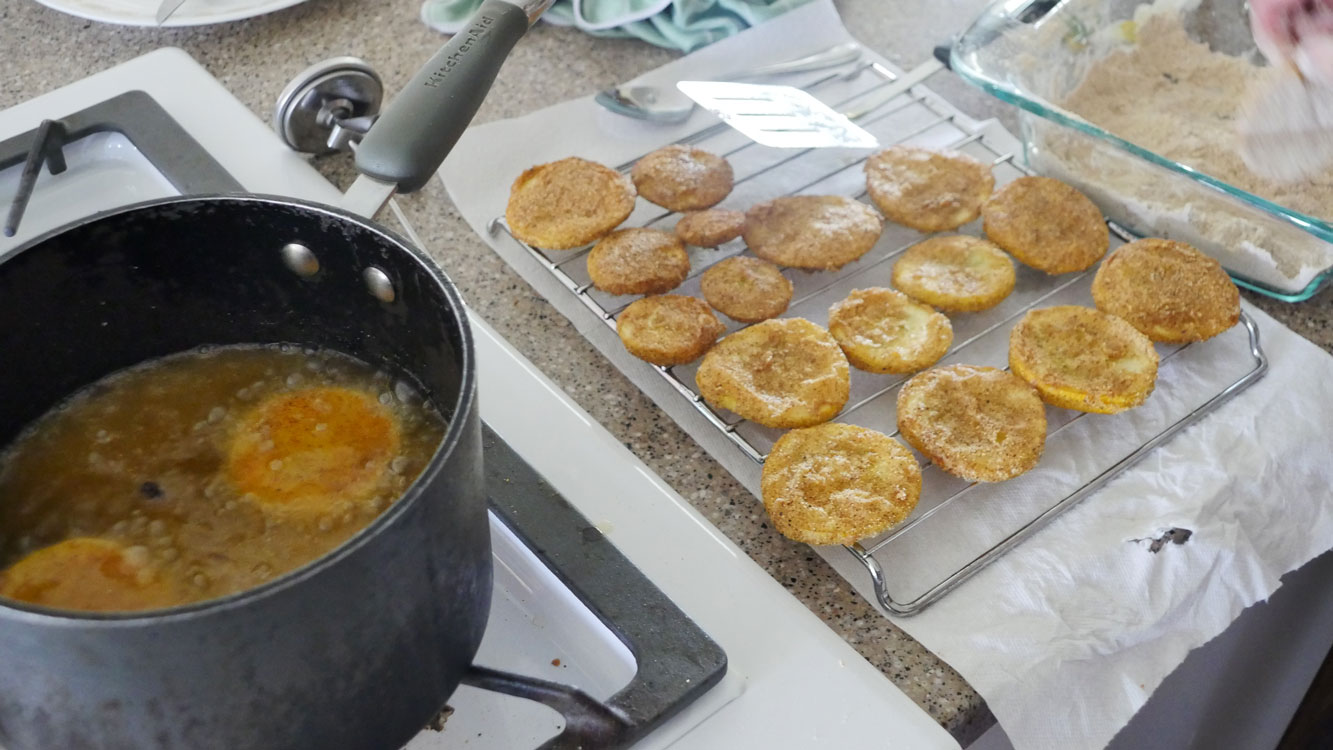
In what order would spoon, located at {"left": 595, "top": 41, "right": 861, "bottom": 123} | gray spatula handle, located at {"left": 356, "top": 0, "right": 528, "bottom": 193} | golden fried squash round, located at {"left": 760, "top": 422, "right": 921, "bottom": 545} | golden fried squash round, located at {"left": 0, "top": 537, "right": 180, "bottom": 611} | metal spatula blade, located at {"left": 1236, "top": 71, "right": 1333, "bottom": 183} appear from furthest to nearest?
spoon, located at {"left": 595, "top": 41, "right": 861, "bottom": 123} → metal spatula blade, located at {"left": 1236, "top": 71, "right": 1333, "bottom": 183} → golden fried squash round, located at {"left": 760, "top": 422, "right": 921, "bottom": 545} → gray spatula handle, located at {"left": 356, "top": 0, "right": 528, "bottom": 193} → golden fried squash round, located at {"left": 0, "top": 537, "right": 180, "bottom": 611}

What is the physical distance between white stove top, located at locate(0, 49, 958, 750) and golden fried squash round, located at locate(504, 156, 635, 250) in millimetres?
117

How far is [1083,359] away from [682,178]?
365mm

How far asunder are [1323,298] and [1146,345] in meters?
0.22

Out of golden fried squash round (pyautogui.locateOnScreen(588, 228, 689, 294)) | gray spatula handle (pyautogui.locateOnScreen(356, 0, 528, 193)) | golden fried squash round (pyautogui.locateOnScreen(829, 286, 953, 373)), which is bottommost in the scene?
golden fried squash round (pyautogui.locateOnScreen(588, 228, 689, 294))

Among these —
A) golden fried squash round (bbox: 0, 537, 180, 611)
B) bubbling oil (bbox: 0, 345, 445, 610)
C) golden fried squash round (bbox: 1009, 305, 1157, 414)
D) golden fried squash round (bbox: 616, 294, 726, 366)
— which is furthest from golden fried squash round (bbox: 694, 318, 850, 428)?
golden fried squash round (bbox: 0, 537, 180, 611)

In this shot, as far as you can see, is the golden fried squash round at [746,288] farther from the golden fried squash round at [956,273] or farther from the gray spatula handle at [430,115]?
the gray spatula handle at [430,115]

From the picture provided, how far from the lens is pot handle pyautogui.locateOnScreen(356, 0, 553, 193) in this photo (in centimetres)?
61

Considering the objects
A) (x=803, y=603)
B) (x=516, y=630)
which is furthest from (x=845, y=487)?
(x=516, y=630)

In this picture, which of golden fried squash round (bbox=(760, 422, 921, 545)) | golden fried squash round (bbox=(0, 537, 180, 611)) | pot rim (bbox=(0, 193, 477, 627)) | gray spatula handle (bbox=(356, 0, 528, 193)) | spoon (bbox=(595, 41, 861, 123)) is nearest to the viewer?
pot rim (bbox=(0, 193, 477, 627))

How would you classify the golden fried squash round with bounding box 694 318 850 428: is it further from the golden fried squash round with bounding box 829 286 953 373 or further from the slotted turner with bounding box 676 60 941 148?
the slotted turner with bounding box 676 60 941 148

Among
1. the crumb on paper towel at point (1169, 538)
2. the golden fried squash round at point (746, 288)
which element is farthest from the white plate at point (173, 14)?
the crumb on paper towel at point (1169, 538)

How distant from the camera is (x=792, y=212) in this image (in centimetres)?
96

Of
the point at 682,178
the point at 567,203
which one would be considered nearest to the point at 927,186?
the point at 682,178

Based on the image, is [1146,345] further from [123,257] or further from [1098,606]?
[123,257]
